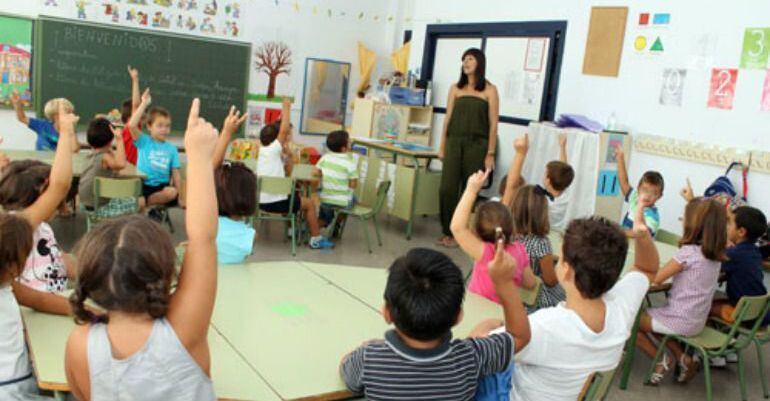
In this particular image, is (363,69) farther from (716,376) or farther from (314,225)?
(716,376)

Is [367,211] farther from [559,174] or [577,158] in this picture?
[577,158]

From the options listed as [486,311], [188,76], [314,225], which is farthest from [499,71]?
[486,311]

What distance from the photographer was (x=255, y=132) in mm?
8312

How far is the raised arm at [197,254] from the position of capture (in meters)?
1.38

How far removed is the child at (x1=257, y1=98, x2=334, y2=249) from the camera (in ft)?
17.5

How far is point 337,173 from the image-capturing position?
17.9ft

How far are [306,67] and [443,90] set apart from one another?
1.72m

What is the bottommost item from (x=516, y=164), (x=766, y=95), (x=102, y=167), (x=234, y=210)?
(x=102, y=167)

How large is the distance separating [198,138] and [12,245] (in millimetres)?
667

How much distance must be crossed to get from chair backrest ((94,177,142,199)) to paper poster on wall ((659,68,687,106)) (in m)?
4.10

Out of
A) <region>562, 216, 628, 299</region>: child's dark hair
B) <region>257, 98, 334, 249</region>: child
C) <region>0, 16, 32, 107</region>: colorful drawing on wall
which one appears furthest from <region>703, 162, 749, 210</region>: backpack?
<region>0, 16, 32, 107</region>: colorful drawing on wall

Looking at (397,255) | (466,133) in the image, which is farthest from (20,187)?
(466,133)

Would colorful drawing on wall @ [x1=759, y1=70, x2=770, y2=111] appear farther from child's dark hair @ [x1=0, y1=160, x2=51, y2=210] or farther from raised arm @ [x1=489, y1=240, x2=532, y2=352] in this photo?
child's dark hair @ [x1=0, y1=160, x2=51, y2=210]

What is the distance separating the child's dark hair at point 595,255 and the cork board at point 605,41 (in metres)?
4.27
